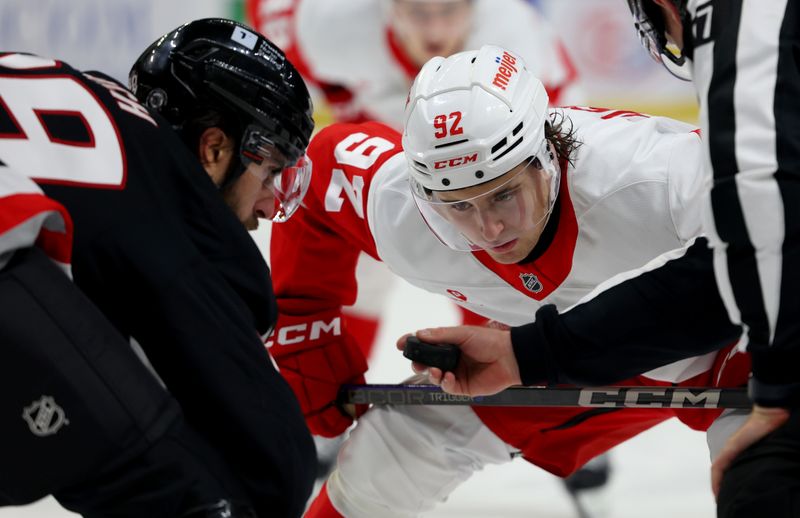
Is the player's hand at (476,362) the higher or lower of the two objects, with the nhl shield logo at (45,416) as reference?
lower

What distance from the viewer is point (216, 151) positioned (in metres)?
1.58

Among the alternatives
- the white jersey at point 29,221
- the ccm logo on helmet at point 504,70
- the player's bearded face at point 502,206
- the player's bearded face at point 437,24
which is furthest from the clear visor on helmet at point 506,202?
the player's bearded face at point 437,24

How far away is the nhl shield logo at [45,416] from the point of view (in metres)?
1.10

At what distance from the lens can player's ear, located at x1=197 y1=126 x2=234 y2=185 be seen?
1.58 meters

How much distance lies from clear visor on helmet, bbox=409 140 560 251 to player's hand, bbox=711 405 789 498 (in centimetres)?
62

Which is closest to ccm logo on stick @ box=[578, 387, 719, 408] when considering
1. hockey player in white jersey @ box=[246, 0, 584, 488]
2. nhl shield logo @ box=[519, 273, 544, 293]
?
nhl shield logo @ box=[519, 273, 544, 293]

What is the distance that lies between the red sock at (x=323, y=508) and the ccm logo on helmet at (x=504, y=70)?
2.91ft

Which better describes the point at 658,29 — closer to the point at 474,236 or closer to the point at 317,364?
the point at 474,236

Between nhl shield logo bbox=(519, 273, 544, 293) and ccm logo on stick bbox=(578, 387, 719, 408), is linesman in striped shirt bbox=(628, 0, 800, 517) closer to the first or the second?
ccm logo on stick bbox=(578, 387, 719, 408)

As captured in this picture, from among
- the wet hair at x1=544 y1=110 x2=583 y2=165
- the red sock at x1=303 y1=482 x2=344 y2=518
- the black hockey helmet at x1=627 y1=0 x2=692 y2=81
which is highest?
the black hockey helmet at x1=627 y1=0 x2=692 y2=81

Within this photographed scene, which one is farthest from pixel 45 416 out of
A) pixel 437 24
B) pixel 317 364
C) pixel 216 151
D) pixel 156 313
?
pixel 437 24

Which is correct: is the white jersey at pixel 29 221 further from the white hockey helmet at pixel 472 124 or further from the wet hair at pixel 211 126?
the white hockey helmet at pixel 472 124

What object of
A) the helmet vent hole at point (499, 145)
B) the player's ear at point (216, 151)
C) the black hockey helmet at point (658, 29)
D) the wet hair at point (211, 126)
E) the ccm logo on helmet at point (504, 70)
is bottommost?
the helmet vent hole at point (499, 145)

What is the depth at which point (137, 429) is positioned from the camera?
44.5 inches
